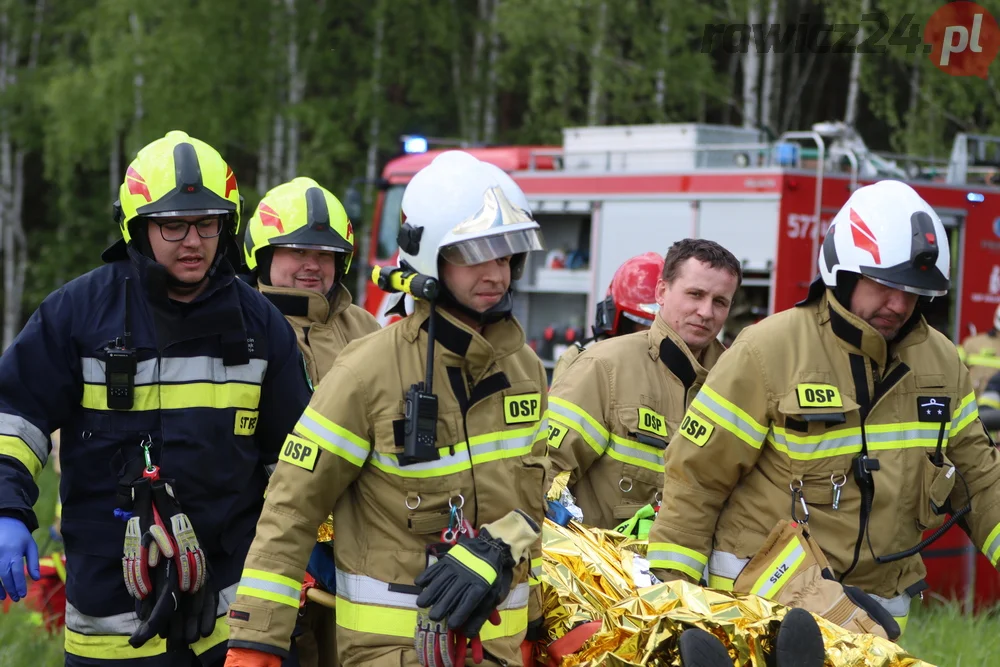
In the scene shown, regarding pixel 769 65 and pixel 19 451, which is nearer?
pixel 19 451

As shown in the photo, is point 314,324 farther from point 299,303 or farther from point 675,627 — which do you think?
point 675,627

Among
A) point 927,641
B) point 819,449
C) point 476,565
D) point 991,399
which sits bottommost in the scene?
point 927,641

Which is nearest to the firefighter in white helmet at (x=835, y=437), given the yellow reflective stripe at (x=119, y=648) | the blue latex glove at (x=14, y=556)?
the yellow reflective stripe at (x=119, y=648)

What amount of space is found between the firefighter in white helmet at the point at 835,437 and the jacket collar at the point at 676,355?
2.94 ft

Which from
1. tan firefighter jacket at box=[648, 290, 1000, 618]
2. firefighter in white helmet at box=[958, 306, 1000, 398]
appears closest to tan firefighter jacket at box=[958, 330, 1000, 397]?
firefighter in white helmet at box=[958, 306, 1000, 398]

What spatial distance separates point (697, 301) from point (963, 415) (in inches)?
43.1

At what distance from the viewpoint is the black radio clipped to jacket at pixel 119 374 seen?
363 centimetres

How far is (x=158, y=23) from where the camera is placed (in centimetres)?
2053

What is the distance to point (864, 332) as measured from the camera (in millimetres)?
3766

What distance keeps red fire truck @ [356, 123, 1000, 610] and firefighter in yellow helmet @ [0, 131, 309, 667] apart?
6.68 metres

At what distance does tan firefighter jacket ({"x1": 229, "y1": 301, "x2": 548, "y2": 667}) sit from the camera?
319 centimetres

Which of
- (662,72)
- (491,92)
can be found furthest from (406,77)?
(662,72)

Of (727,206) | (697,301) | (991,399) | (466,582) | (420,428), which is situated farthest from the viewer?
(727,206)

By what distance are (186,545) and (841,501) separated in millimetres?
1868
